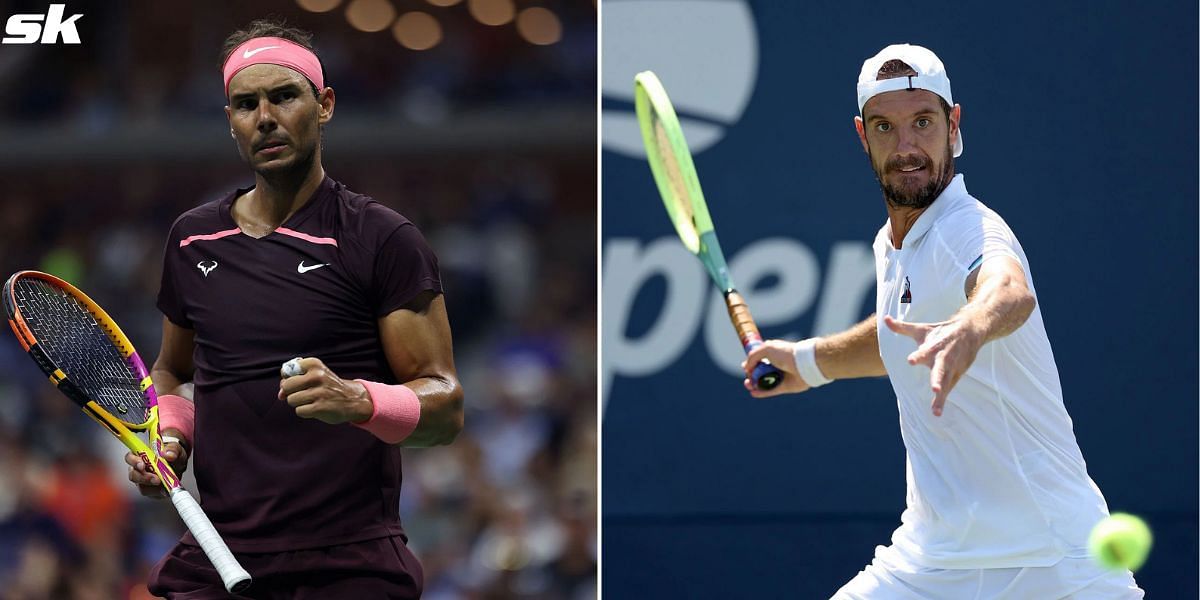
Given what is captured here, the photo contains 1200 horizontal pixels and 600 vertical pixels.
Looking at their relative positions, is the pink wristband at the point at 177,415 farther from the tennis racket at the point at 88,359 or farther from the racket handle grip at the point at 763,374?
the racket handle grip at the point at 763,374

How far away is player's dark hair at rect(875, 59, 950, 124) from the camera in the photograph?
3773mm

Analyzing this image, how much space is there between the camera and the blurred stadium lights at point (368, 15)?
39.3 ft

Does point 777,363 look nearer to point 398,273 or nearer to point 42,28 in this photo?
point 398,273

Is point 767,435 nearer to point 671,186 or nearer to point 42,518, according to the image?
point 671,186

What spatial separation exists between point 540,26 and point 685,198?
284 inches

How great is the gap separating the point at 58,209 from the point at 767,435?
729cm

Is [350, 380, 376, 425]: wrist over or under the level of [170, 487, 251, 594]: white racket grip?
over

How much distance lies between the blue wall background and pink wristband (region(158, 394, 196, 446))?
1.80m

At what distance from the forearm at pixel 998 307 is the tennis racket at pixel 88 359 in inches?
66.5

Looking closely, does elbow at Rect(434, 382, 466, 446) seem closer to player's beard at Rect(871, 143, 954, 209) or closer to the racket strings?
the racket strings

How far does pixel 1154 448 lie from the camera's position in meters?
5.28

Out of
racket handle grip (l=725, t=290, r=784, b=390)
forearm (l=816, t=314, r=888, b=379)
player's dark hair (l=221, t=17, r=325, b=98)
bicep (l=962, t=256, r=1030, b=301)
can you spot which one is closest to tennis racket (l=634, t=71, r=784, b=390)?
racket handle grip (l=725, t=290, r=784, b=390)

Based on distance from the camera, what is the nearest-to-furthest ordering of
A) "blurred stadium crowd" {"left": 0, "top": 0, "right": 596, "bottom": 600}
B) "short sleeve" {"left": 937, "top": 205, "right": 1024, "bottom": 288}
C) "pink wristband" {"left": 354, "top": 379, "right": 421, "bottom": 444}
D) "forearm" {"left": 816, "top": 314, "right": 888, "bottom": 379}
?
"pink wristband" {"left": 354, "top": 379, "right": 421, "bottom": 444} < "short sleeve" {"left": 937, "top": 205, "right": 1024, "bottom": 288} < "forearm" {"left": 816, "top": 314, "right": 888, "bottom": 379} < "blurred stadium crowd" {"left": 0, "top": 0, "right": 596, "bottom": 600}

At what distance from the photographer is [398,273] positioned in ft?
11.7
